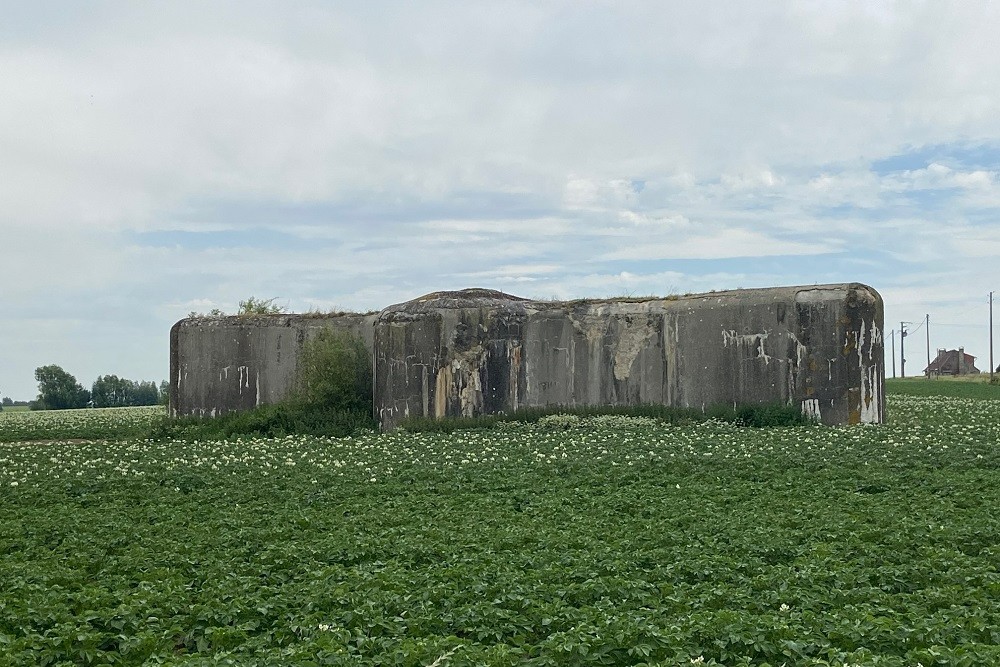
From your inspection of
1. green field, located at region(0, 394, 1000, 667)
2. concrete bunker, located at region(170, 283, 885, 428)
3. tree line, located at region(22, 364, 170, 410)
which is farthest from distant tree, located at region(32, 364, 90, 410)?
green field, located at region(0, 394, 1000, 667)

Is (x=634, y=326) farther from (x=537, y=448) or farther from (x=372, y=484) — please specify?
(x=372, y=484)

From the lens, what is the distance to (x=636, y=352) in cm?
2844

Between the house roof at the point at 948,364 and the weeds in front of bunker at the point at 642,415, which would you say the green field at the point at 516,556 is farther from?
the house roof at the point at 948,364

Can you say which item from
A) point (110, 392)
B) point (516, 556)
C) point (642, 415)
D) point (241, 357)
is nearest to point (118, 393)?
→ point (110, 392)

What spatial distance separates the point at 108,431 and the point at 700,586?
2433cm

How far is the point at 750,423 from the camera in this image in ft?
84.6

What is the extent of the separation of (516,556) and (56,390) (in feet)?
203

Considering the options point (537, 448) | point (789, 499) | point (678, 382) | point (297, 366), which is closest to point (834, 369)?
point (678, 382)

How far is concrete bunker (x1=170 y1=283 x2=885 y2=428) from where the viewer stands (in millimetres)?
25688

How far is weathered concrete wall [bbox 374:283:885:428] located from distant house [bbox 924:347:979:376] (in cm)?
7881

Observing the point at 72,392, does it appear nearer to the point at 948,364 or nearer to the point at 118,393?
the point at 118,393

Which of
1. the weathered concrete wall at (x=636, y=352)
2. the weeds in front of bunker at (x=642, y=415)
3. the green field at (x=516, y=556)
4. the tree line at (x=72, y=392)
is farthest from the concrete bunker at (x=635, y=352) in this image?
the tree line at (x=72, y=392)

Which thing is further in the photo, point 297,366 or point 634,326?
point 297,366

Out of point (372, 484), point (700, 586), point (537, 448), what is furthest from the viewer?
point (537, 448)
